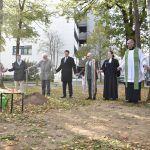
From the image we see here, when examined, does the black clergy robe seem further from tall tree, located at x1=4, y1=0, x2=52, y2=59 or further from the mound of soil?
tall tree, located at x1=4, y1=0, x2=52, y2=59

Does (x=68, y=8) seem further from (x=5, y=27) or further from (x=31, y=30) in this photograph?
(x=31, y=30)

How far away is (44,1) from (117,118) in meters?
24.8

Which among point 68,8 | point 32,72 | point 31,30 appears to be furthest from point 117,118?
point 32,72

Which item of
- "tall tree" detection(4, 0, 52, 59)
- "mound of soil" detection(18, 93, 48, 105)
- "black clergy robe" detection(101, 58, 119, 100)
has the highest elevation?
"tall tree" detection(4, 0, 52, 59)

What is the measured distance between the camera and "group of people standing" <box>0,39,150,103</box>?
607 inches

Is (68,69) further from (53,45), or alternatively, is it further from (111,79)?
(53,45)

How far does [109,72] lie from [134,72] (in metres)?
1.88

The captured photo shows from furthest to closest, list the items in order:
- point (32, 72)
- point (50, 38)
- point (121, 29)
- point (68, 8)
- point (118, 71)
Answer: point (50, 38) < point (32, 72) < point (121, 29) < point (68, 8) < point (118, 71)

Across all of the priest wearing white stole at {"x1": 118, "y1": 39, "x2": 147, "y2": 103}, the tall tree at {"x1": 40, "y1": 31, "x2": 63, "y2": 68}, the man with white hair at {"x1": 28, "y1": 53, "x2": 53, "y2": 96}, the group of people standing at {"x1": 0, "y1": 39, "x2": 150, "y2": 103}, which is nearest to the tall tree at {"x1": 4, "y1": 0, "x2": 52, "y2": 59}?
the group of people standing at {"x1": 0, "y1": 39, "x2": 150, "y2": 103}

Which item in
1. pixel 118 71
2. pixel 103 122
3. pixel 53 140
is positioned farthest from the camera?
pixel 118 71

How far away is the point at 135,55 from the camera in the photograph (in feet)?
50.5

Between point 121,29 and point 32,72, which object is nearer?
point 121,29

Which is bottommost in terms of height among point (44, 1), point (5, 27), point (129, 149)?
point (129, 149)

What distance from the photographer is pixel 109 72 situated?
17.2 metres
